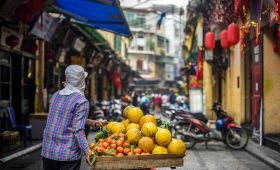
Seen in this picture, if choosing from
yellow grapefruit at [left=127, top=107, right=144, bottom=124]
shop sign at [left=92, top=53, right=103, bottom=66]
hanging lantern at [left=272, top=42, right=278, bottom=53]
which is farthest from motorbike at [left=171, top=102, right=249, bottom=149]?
shop sign at [left=92, top=53, right=103, bottom=66]

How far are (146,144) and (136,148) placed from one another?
12 centimetres

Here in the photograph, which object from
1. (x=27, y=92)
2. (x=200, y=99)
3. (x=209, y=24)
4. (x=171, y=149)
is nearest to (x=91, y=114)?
(x=27, y=92)

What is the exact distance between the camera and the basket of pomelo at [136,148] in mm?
4922

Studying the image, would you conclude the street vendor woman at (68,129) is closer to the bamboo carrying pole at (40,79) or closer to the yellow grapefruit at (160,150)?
the yellow grapefruit at (160,150)

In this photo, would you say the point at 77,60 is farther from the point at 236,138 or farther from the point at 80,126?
the point at 80,126

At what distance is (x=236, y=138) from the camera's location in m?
12.8

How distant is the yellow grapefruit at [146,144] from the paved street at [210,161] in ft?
15.3

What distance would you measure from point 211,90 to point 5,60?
14.9 meters

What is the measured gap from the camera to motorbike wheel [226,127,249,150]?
41.8 ft

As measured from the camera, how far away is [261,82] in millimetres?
13391

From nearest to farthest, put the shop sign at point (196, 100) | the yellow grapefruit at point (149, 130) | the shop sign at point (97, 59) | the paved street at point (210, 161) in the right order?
the yellow grapefruit at point (149, 130)
the paved street at point (210, 161)
the shop sign at point (196, 100)
the shop sign at point (97, 59)

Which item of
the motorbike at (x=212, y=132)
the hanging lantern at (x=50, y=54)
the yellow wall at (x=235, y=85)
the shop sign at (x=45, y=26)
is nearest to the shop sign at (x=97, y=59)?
the hanging lantern at (x=50, y=54)

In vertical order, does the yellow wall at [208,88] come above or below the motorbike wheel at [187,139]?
above

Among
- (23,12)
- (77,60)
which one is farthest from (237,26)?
(77,60)
